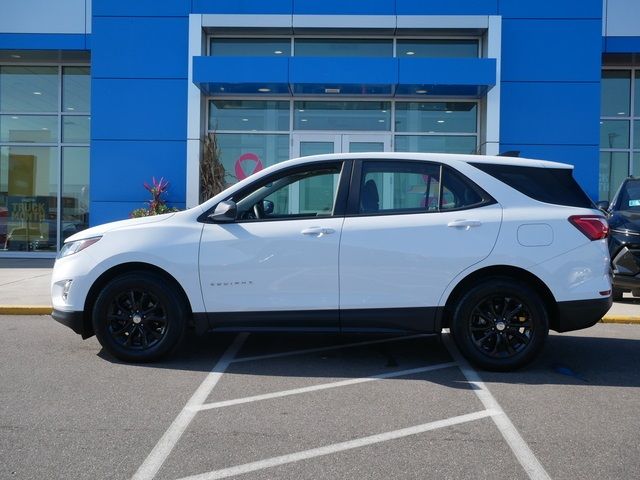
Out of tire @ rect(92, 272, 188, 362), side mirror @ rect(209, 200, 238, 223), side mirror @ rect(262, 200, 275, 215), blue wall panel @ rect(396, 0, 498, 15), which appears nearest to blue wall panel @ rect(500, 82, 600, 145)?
blue wall panel @ rect(396, 0, 498, 15)

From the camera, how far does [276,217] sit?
221 inches

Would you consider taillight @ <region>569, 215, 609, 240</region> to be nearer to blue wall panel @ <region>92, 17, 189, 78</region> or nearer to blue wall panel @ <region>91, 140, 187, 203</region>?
blue wall panel @ <region>91, 140, 187, 203</region>

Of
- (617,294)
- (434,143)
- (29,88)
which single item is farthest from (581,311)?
(29,88)

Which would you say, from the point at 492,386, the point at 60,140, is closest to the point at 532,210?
the point at 492,386

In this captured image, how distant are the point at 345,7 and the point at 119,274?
9718 millimetres

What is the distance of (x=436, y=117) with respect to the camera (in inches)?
572

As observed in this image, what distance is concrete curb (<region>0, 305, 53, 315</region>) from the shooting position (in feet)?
27.5

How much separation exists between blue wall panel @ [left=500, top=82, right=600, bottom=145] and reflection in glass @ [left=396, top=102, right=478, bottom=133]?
3.43ft

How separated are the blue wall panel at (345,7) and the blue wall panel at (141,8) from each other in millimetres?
2448

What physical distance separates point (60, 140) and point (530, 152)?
11.6m

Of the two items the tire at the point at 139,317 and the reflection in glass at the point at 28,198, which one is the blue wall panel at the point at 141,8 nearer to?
the reflection in glass at the point at 28,198

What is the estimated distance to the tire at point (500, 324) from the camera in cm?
535

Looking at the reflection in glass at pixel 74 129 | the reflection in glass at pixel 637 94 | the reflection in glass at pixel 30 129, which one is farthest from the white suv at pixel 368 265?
the reflection in glass at pixel 637 94

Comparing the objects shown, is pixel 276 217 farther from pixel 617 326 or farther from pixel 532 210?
pixel 617 326
